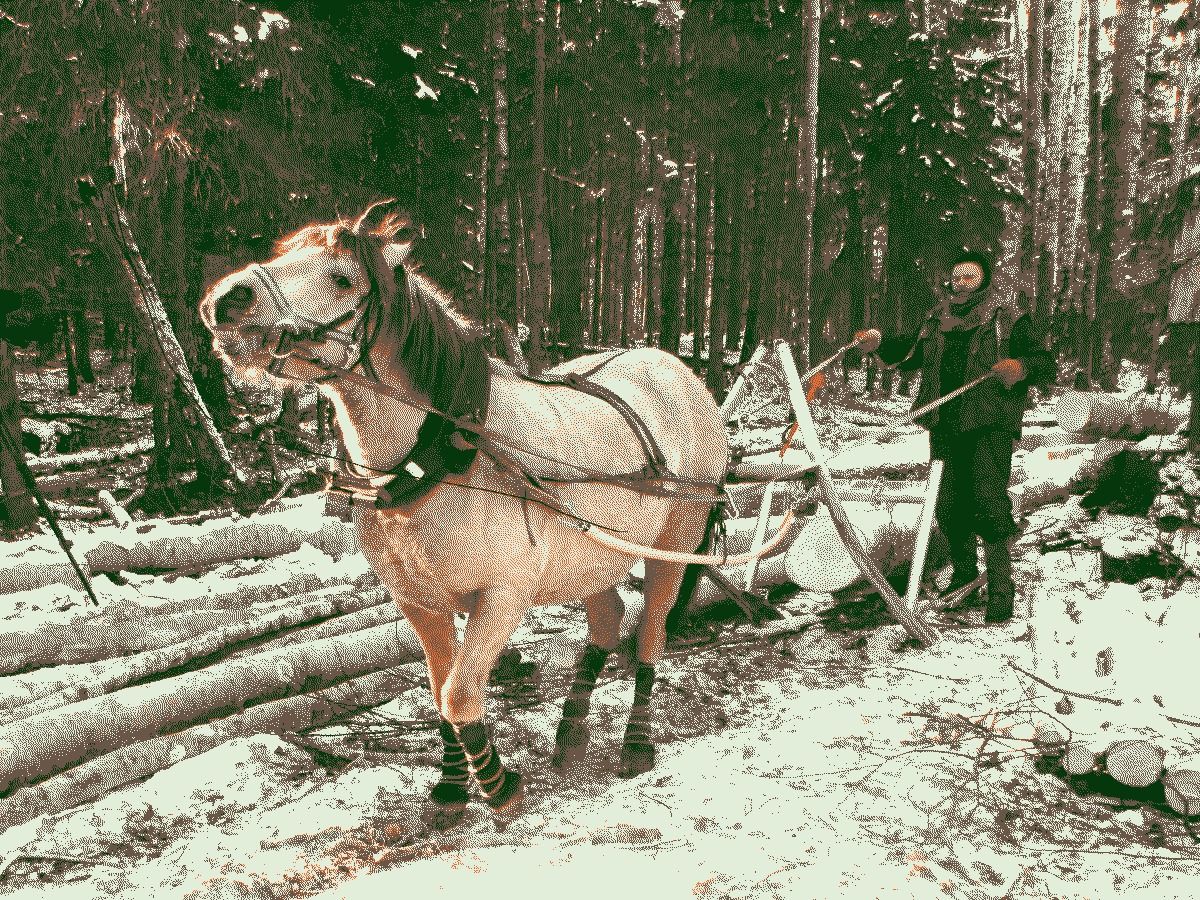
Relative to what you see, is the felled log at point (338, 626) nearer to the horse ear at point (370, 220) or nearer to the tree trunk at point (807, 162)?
the horse ear at point (370, 220)

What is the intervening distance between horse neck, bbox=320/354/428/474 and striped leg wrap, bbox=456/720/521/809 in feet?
3.54

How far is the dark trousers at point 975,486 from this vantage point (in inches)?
272

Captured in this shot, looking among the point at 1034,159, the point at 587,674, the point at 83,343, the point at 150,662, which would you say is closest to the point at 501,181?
the point at 150,662

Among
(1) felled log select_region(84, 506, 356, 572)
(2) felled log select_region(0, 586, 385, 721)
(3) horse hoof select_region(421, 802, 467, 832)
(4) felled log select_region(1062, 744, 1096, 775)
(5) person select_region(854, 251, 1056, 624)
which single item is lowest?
(3) horse hoof select_region(421, 802, 467, 832)

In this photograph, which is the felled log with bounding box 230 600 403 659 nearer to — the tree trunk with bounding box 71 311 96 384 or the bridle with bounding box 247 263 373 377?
the bridle with bounding box 247 263 373 377

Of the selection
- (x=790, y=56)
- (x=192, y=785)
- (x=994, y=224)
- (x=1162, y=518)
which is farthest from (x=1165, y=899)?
(x=994, y=224)

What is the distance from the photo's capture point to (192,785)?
13.8ft

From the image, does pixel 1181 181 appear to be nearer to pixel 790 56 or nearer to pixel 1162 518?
pixel 1162 518

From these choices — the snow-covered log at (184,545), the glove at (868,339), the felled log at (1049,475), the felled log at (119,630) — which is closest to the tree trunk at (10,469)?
the snow-covered log at (184,545)

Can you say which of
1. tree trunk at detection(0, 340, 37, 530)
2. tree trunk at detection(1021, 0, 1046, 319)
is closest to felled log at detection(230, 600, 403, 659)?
tree trunk at detection(0, 340, 37, 530)

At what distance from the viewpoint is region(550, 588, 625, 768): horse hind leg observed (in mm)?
4602

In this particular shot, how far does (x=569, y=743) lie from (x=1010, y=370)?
402cm

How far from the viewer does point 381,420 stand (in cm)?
345

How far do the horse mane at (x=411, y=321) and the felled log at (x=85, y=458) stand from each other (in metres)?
9.77
